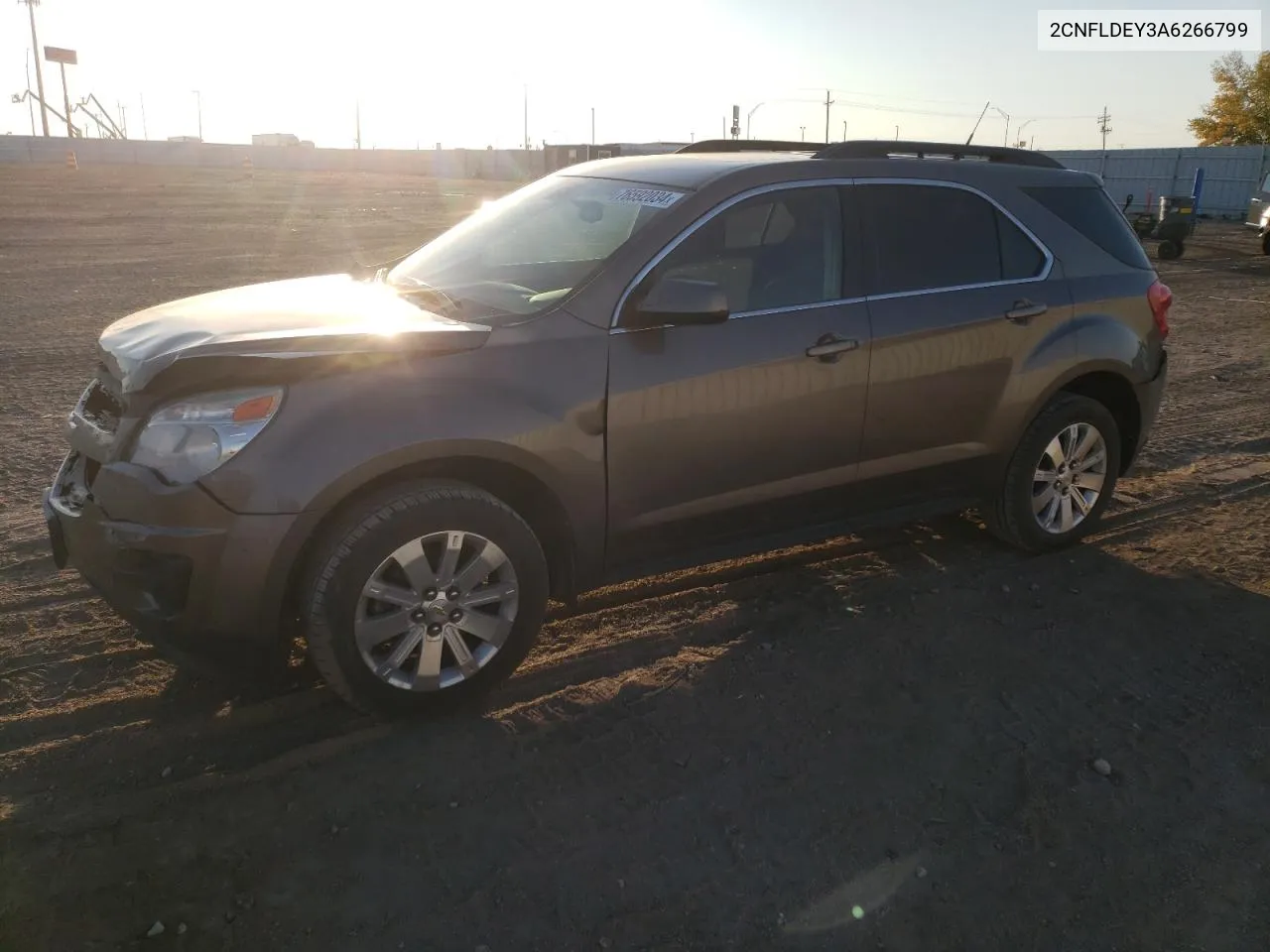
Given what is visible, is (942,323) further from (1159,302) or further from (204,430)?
(204,430)

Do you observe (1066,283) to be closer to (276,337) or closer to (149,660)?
(276,337)

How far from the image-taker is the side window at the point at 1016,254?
181 inches

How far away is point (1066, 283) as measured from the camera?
471cm

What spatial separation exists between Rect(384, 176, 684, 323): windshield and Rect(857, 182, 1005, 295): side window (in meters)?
0.96

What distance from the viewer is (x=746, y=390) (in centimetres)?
379

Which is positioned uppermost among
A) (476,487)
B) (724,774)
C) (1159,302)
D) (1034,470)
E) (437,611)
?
(1159,302)

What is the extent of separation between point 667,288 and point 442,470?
1.02 metres

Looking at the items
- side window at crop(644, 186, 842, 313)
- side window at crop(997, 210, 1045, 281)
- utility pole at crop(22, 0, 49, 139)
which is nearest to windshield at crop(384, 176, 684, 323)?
side window at crop(644, 186, 842, 313)

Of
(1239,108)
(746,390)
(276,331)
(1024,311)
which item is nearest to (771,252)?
(746,390)

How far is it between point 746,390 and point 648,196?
35.6 inches

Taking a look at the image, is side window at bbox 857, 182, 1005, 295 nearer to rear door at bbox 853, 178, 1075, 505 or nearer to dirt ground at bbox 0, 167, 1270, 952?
rear door at bbox 853, 178, 1075, 505

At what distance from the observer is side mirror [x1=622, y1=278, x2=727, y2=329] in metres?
3.49

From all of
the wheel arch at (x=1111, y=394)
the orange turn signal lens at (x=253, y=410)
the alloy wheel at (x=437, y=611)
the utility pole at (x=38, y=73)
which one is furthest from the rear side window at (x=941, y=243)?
the utility pole at (x=38, y=73)

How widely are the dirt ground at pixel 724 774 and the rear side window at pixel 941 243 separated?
4.55ft
